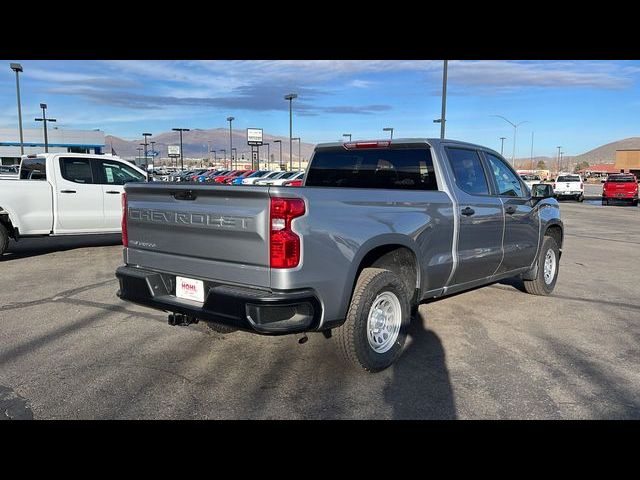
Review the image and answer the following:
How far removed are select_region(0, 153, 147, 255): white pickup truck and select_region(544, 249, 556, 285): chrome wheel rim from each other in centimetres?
787

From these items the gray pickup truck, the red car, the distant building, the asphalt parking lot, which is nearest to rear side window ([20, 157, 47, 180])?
the asphalt parking lot

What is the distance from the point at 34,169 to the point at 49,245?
1.96 m

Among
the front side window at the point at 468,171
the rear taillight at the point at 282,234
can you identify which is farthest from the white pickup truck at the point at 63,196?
the rear taillight at the point at 282,234

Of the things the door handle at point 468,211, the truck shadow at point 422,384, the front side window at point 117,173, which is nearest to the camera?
the truck shadow at point 422,384

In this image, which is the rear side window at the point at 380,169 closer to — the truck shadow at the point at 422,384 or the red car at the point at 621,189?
the truck shadow at the point at 422,384

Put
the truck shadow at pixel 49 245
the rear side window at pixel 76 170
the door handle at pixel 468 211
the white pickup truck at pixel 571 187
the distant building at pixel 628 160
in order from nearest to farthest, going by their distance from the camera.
Result: the door handle at pixel 468 211
the rear side window at pixel 76 170
the truck shadow at pixel 49 245
the white pickup truck at pixel 571 187
the distant building at pixel 628 160

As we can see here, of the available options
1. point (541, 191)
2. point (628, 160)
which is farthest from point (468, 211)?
point (628, 160)

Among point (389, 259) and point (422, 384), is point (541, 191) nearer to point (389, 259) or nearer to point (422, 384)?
point (389, 259)

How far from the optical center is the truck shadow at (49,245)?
10.4 meters

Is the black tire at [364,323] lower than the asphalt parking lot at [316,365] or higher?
higher

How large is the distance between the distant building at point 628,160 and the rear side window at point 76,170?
99.9 meters

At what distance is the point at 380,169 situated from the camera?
17.9 ft

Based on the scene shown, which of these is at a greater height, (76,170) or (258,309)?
(76,170)
